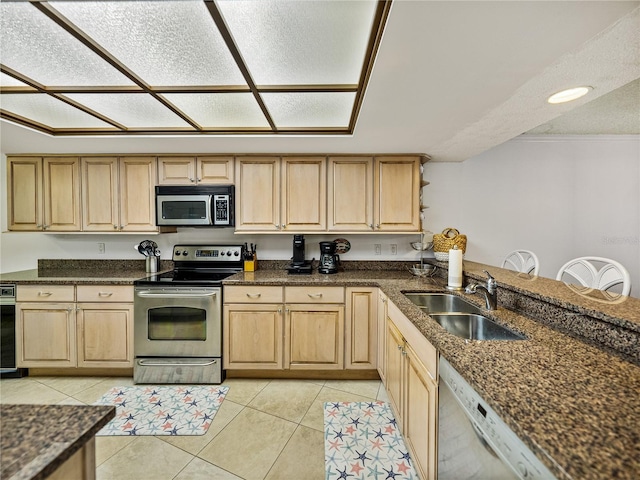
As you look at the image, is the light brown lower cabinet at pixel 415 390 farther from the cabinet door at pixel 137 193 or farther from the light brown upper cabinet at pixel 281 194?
the cabinet door at pixel 137 193

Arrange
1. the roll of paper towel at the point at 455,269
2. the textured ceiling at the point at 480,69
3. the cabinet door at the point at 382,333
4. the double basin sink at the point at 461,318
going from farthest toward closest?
the cabinet door at the point at 382,333 < the roll of paper towel at the point at 455,269 < the double basin sink at the point at 461,318 < the textured ceiling at the point at 480,69

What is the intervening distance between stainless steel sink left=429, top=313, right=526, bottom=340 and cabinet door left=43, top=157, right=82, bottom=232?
11.4 feet

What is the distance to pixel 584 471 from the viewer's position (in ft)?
1.79

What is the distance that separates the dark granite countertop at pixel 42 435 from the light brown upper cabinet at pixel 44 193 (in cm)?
288

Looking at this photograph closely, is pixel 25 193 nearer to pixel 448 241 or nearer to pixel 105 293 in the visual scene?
pixel 105 293

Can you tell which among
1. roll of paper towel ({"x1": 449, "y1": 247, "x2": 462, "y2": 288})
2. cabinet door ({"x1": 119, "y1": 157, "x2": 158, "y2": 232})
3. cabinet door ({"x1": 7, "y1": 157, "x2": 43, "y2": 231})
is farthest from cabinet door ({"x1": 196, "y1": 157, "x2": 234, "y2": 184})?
roll of paper towel ({"x1": 449, "y1": 247, "x2": 462, "y2": 288})

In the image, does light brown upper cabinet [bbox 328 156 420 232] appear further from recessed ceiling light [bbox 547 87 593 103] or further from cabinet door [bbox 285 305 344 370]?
recessed ceiling light [bbox 547 87 593 103]

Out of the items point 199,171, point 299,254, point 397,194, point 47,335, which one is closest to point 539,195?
point 397,194

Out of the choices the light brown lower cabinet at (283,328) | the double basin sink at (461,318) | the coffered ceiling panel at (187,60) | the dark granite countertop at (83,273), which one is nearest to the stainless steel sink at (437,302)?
the double basin sink at (461,318)

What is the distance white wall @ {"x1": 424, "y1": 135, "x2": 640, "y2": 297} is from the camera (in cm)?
313

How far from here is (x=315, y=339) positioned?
249 cm

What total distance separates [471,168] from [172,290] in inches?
131

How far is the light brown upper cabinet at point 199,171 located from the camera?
9.11 feet

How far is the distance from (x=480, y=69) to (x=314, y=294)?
1.92m
